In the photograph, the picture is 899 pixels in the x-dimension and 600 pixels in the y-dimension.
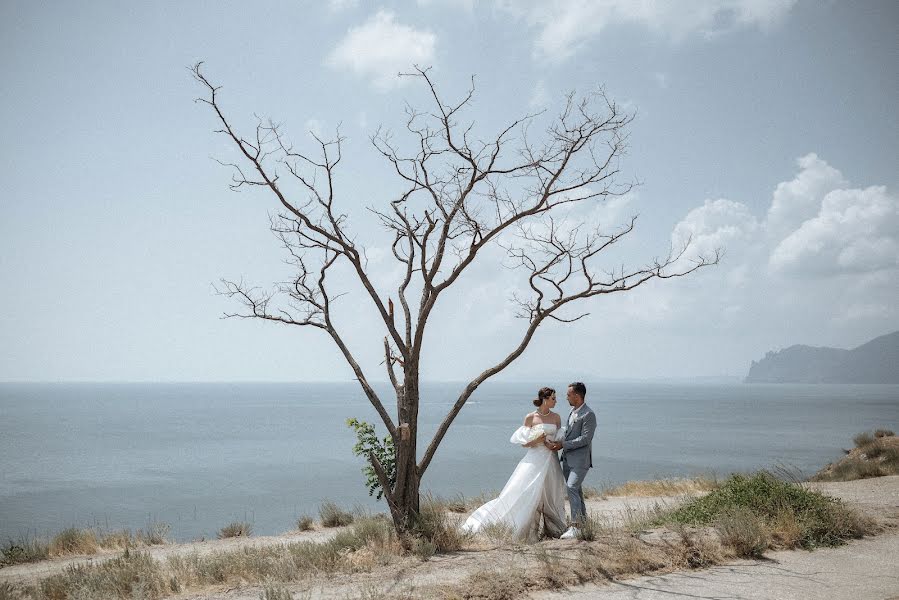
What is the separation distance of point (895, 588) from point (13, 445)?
9013cm

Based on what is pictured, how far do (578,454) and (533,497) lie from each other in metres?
0.98

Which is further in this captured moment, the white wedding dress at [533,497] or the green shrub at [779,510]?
the white wedding dress at [533,497]

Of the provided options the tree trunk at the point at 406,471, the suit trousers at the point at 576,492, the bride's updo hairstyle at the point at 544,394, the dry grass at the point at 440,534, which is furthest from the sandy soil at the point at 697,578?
the bride's updo hairstyle at the point at 544,394

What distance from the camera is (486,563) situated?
7.27 metres

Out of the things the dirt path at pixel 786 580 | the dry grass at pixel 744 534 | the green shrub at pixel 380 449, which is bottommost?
the dirt path at pixel 786 580

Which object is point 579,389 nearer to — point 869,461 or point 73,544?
point 73,544

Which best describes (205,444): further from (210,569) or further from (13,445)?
(210,569)

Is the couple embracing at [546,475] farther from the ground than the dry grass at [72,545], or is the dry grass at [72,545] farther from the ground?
the couple embracing at [546,475]

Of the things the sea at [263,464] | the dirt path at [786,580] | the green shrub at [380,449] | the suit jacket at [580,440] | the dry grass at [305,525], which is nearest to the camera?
the dirt path at [786,580]

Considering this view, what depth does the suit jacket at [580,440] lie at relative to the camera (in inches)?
340

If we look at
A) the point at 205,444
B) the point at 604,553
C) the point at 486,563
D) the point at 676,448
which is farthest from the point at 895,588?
the point at 205,444

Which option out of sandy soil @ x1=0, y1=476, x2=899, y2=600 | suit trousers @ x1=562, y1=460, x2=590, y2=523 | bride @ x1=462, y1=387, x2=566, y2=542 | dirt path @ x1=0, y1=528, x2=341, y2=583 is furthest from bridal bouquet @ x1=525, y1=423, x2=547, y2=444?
dirt path @ x1=0, y1=528, x2=341, y2=583

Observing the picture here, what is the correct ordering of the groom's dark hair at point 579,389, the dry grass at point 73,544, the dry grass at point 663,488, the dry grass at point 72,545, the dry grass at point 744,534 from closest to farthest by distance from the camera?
the dry grass at point 744,534
the groom's dark hair at point 579,389
the dry grass at point 72,545
the dry grass at point 73,544
the dry grass at point 663,488

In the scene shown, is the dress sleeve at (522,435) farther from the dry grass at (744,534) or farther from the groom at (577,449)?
the dry grass at (744,534)
